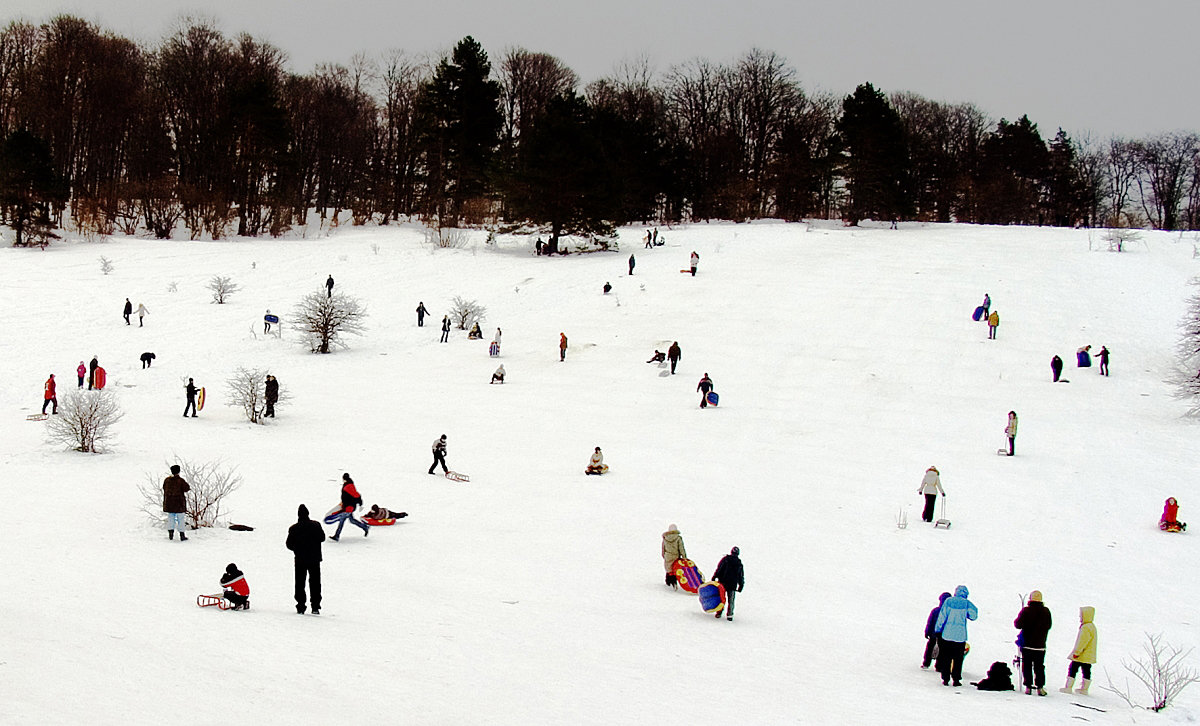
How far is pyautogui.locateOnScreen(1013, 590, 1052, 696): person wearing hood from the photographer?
9.49 m

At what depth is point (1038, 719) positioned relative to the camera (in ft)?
28.3

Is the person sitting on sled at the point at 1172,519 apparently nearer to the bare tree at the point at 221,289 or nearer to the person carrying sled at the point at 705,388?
the person carrying sled at the point at 705,388

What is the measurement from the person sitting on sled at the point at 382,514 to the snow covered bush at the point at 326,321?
1985 centimetres

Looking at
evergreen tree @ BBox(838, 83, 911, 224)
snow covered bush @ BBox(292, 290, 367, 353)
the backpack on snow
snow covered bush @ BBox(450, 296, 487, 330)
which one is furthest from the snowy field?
evergreen tree @ BBox(838, 83, 911, 224)

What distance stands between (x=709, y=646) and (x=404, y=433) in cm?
1429

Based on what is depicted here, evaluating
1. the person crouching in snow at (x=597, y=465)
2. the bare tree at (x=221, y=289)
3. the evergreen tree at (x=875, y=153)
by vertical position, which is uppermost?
the evergreen tree at (x=875, y=153)

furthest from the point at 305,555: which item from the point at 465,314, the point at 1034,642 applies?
the point at 465,314

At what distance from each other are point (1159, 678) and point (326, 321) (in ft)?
97.6

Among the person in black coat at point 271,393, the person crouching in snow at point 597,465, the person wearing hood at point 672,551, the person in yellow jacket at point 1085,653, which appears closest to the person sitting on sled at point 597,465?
the person crouching in snow at point 597,465

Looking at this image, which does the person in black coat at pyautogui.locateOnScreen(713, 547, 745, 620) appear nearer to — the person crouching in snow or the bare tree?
the person crouching in snow

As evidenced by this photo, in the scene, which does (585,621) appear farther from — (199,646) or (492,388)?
(492,388)

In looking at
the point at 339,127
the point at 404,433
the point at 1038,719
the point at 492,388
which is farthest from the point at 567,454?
the point at 339,127

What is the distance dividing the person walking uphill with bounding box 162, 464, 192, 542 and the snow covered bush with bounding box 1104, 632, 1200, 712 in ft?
39.7

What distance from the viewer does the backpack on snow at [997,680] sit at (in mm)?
9602
